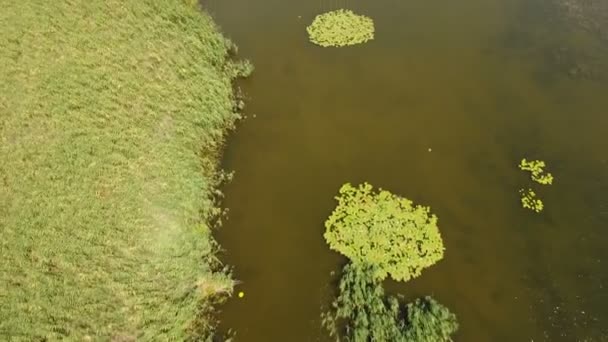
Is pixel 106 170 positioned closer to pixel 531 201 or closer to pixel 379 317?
pixel 379 317

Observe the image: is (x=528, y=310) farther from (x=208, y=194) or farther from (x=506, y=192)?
(x=208, y=194)

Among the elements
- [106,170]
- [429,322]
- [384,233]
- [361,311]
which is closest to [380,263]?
[384,233]

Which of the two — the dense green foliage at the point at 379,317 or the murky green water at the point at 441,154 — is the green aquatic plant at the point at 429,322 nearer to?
the dense green foliage at the point at 379,317

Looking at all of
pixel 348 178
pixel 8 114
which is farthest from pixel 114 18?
pixel 348 178

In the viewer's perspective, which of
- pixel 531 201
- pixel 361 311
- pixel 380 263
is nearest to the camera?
pixel 361 311

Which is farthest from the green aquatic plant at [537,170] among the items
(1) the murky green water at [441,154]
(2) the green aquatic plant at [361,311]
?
(2) the green aquatic plant at [361,311]

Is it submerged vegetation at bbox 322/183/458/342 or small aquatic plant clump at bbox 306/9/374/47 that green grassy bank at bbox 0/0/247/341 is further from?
small aquatic plant clump at bbox 306/9/374/47

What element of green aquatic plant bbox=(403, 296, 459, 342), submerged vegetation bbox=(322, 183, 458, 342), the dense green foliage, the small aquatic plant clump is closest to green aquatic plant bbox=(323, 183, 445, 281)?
submerged vegetation bbox=(322, 183, 458, 342)
